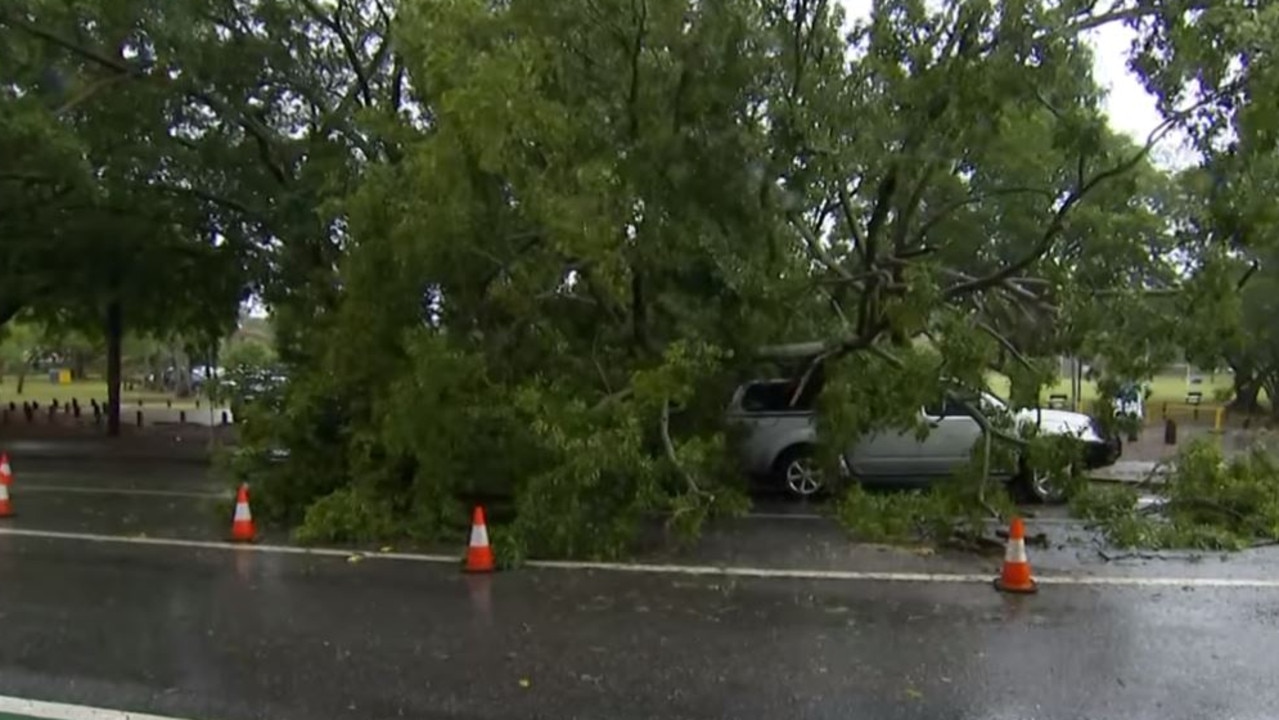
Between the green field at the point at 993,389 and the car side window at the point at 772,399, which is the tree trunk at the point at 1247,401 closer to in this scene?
the green field at the point at 993,389

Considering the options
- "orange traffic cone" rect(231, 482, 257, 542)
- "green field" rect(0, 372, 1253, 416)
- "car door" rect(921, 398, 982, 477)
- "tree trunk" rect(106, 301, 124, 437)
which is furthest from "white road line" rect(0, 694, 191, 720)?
"tree trunk" rect(106, 301, 124, 437)

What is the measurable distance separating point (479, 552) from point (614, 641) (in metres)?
2.44

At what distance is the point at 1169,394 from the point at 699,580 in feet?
114

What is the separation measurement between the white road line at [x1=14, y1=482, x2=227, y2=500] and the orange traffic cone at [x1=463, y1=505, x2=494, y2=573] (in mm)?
6051

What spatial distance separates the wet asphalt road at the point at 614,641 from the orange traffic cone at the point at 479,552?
198 millimetres

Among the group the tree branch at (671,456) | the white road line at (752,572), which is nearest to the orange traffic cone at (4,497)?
the white road line at (752,572)

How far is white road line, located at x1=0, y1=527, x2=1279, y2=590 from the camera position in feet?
26.8

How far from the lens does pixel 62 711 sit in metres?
5.23

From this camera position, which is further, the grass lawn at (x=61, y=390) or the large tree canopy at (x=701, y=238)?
the grass lawn at (x=61, y=390)

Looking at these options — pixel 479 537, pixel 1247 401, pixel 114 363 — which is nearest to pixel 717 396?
pixel 479 537

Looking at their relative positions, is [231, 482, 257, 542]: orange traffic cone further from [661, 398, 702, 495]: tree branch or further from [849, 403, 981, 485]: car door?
[849, 403, 981, 485]: car door

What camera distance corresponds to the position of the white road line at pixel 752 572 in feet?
26.8

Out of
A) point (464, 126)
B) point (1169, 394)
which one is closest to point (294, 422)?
point (464, 126)

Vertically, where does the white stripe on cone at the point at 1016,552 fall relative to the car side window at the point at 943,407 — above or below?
below
